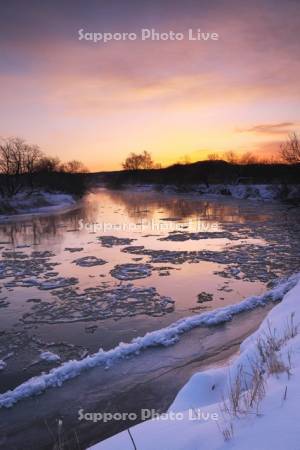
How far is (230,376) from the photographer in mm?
4602

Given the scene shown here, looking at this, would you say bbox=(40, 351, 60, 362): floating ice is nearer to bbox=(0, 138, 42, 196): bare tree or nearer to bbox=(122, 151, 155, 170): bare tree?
bbox=(0, 138, 42, 196): bare tree

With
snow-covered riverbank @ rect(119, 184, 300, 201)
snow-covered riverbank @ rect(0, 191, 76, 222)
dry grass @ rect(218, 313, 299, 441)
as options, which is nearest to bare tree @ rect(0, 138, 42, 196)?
snow-covered riverbank @ rect(0, 191, 76, 222)

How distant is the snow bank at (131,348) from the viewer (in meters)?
5.14

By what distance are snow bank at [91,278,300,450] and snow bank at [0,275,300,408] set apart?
1.93 m

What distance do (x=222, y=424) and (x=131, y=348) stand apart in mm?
3342

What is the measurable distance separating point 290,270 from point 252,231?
780 centimetres

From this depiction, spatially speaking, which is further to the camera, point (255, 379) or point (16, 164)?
point (16, 164)

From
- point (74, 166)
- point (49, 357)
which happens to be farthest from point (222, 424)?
point (74, 166)

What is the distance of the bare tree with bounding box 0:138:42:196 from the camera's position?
42438 millimetres

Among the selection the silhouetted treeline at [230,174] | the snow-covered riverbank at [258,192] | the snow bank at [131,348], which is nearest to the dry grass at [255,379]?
the snow bank at [131,348]

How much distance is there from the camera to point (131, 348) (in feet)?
20.4

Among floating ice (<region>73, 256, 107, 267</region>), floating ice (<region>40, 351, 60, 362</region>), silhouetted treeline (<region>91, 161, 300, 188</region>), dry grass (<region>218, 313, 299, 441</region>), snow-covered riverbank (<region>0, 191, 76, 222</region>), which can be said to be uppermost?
silhouetted treeline (<region>91, 161, 300, 188</region>)

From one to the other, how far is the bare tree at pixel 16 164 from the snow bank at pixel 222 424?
39.6 metres

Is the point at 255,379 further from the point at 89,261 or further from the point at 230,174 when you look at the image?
A: the point at 230,174
